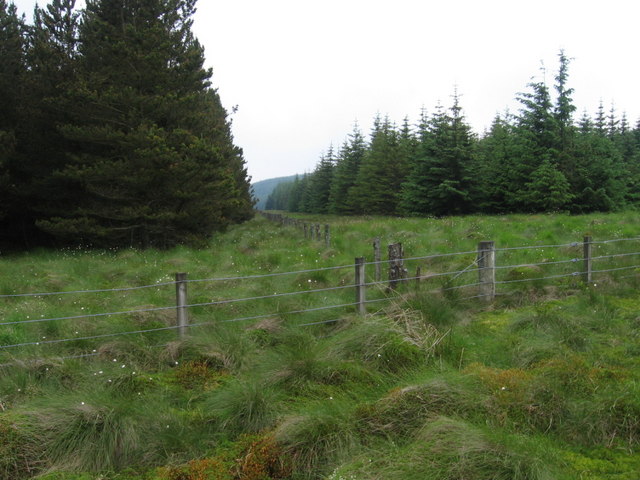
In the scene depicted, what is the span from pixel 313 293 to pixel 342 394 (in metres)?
3.76

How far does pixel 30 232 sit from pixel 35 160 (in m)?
4.83

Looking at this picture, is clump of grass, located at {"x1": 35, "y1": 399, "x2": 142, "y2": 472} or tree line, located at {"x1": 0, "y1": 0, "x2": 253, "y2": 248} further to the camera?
tree line, located at {"x1": 0, "y1": 0, "x2": 253, "y2": 248}

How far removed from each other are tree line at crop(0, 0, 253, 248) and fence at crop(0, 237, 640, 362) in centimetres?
780

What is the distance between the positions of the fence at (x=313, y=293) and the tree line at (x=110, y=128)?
25.6ft

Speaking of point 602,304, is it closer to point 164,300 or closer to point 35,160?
point 164,300

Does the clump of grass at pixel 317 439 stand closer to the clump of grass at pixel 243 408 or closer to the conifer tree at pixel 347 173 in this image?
the clump of grass at pixel 243 408

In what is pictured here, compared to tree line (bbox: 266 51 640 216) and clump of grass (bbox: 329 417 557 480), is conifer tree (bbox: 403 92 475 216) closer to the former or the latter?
tree line (bbox: 266 51 640 216)

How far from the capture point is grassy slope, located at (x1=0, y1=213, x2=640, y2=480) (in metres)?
3.42

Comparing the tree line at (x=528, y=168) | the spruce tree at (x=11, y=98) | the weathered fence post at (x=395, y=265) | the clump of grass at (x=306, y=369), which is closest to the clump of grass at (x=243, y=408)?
the clump of grass at (x=306, y=369)

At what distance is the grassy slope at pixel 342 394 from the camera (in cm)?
342

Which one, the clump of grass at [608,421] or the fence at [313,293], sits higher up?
the fence at [313,293]

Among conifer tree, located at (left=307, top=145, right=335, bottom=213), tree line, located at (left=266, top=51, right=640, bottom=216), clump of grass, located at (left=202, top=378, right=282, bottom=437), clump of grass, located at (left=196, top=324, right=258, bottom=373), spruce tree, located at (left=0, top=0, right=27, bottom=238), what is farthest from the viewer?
conifer tree, located at (left=307, top=145, right=335, bottom=213)

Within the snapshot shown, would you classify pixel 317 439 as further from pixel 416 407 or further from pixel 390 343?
pixel 390 343

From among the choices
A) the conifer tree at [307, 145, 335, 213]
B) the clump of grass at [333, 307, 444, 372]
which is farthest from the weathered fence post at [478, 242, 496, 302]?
the conifer tree at [307, 145, 335, 213]
